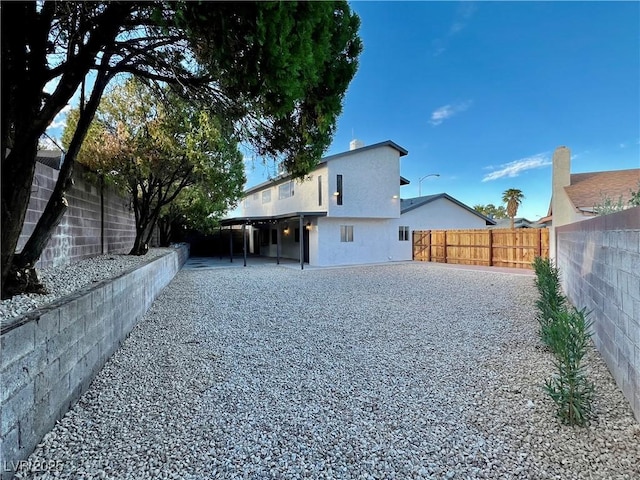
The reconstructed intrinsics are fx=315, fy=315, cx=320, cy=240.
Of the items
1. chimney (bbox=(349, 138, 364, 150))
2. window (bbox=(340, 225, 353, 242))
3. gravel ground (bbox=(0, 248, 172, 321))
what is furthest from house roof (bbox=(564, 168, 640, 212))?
gravel ground (bbox=(0, 248, 172, 321))

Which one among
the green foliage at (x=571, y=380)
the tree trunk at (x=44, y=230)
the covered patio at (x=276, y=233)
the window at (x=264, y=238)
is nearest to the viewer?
the green foliage at (x=571, y=380)

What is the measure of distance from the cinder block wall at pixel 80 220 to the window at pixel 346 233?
34.4ft

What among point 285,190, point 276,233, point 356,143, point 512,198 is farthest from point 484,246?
point 512,198

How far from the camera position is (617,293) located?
134 inches

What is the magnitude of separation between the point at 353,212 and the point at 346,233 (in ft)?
4.54

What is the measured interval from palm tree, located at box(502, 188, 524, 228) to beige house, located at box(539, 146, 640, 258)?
9763mm

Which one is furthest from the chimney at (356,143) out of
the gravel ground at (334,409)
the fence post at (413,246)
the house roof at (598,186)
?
the gravel ground at (334,409)

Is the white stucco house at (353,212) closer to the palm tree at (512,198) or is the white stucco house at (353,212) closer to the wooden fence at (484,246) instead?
the wooden fence at (484,246)

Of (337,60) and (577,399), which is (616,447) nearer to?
(577,399)

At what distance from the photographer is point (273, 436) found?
2.57 metres

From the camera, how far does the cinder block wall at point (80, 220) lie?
5.13m

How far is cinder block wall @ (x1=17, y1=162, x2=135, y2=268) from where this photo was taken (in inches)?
202

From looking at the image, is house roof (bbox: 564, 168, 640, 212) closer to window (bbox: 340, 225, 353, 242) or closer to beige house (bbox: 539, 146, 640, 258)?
beige house (bbox: 539, 146, 640, 258)

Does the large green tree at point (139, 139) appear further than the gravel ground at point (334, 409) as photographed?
Yes
